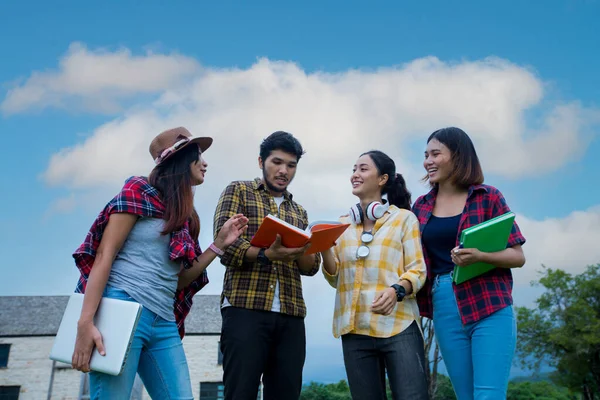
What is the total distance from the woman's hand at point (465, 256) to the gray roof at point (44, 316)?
29205mm

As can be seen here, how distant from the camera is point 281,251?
3.49 meters

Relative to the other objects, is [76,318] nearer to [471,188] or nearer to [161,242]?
[161,242]

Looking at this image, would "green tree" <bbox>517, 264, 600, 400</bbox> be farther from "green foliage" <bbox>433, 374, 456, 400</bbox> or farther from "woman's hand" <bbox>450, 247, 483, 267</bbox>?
"woman's hand" <bbox>450, 247, 483, 267</bbox>

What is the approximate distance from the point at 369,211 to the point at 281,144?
882mm

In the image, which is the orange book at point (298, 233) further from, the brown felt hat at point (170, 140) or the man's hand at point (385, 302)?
the brown felt hat at point (170, 140)

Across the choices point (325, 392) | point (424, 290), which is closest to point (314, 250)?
point (424, 290)

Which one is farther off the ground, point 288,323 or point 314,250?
point 314,250

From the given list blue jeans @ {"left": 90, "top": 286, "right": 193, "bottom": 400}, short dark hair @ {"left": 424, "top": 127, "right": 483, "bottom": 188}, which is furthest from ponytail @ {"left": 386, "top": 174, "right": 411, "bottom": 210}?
blue jeans @ {"left": 90, "top": 286, "right": 193, "bottom": 400}

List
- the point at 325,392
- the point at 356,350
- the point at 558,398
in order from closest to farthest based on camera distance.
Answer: the point at 356,350
the point at 325,392
the point at 558,398

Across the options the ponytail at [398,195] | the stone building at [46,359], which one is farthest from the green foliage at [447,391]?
the ponytail at [398,195]

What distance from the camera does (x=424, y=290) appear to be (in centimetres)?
374

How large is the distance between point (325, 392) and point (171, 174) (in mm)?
27368

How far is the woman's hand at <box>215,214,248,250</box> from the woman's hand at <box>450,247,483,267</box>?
138 centimetres

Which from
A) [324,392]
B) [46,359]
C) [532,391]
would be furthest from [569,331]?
[46,359]
